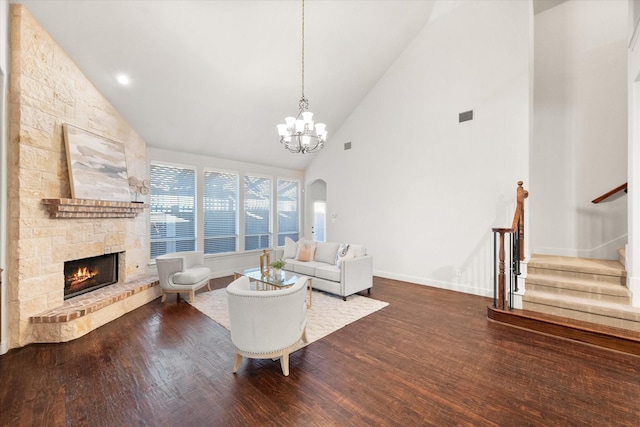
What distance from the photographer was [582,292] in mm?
3494

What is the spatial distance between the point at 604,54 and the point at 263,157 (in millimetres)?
6486

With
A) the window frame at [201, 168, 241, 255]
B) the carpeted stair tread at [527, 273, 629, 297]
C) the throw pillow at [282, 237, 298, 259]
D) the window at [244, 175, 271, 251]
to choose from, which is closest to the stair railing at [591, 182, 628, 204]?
the carpeted stair tread at [527, 273, 629, 297]

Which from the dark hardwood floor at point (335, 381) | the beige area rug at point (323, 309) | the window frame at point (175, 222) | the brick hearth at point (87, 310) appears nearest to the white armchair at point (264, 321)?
the dark hardwood floor at point (335, 381)

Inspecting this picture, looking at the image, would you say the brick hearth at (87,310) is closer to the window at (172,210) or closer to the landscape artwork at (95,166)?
the window at (172,210)

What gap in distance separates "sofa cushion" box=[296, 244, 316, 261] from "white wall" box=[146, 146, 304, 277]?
1299 millimetres

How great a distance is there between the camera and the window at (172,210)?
526 cm

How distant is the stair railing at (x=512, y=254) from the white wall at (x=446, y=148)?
22.1 inches

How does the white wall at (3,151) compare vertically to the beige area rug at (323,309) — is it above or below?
above

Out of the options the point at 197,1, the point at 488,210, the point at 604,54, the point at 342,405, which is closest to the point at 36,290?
the point at 342,405

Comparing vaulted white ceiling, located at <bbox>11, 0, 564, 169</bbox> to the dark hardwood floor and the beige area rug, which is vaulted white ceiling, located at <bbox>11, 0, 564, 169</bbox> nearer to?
the beige area rug

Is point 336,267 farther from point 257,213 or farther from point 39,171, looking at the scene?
point 39,171

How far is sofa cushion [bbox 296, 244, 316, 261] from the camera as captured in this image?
5.48 meters

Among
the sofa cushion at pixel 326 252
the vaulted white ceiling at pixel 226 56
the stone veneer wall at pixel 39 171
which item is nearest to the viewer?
the stone veneer wall at pixel 39 171

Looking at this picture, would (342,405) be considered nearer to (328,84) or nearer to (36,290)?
(36,290)
